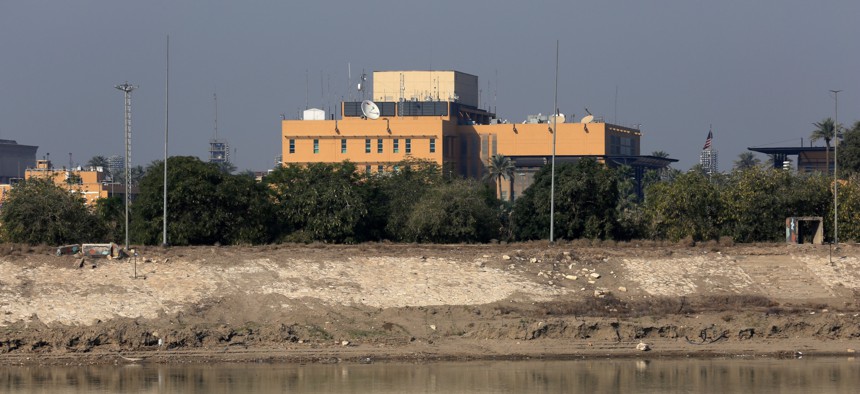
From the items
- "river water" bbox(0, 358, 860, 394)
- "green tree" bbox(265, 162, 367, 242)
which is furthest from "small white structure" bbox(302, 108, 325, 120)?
"river water" bbox(0, 358, 860, 394)

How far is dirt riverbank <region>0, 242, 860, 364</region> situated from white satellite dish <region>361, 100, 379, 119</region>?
81075 mm

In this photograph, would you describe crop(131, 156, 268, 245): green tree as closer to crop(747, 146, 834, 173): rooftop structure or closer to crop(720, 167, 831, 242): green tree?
crop(720, 167, 831, 242): green tree

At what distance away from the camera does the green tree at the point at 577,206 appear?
228 ft

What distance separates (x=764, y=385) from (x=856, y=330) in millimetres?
9832

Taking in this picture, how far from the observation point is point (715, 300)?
53250mm

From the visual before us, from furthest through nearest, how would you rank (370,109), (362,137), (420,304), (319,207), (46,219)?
(362,137)
(370,109)
(319,207)
(46,219)
(420,304)

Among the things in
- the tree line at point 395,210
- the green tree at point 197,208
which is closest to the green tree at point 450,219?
the tree line at point 395,210

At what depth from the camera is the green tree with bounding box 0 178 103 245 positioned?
6600 cm

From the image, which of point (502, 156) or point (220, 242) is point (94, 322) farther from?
point (502, 156)

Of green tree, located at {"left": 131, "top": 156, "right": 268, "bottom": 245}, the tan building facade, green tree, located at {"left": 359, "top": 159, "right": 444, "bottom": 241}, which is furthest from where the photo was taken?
the tan building facade

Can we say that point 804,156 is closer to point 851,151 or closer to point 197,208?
point 851,151

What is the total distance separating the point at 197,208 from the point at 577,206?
19971 mm

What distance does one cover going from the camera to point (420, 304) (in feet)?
169

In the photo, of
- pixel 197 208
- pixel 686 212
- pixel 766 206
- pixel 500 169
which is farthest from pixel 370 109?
pixel 197 208
